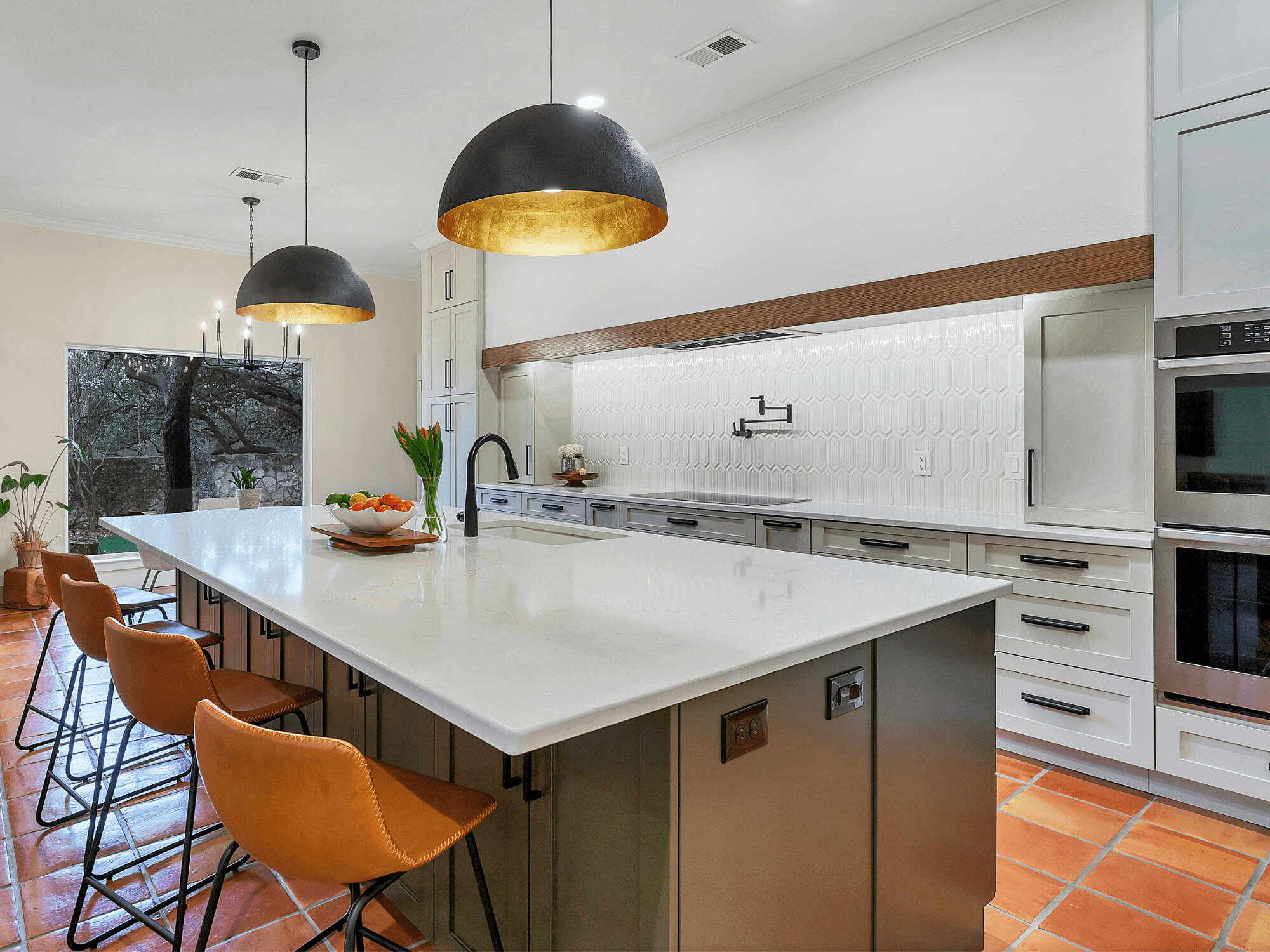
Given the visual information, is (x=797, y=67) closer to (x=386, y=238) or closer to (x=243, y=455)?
(x=386, y=238)

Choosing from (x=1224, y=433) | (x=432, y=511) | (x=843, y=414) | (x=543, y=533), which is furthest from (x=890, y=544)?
(x=432, y=511)

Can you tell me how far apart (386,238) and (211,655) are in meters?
4.07

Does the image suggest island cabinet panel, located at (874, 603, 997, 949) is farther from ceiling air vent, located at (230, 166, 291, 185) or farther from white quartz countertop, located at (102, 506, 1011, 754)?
ceiling air vent, located at (230, 166, 291, 185)

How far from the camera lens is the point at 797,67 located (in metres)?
3.46

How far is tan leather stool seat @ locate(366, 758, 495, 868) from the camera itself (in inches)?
46.5

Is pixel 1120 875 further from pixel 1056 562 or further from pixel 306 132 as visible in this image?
pixel 306 132

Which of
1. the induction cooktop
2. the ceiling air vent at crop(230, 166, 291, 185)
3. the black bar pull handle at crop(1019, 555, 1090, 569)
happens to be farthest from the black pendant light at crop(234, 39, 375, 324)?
the black bar pull handle at crop(1019, 555, 1090, 569)

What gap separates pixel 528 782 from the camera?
1.40m

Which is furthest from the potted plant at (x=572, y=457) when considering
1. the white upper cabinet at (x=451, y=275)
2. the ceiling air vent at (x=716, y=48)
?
the ceiling air vent at (x=716, y=48)

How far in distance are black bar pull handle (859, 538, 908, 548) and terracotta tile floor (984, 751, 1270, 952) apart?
940 mm

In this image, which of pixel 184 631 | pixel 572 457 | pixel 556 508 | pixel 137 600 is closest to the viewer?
pixel 184 631

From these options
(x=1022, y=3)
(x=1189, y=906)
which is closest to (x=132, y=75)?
(x=1022, y=3)

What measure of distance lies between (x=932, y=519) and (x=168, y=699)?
2.75 metres

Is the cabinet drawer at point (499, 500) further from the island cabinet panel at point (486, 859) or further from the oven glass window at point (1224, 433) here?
the oven glass window at point (1224, 433)
